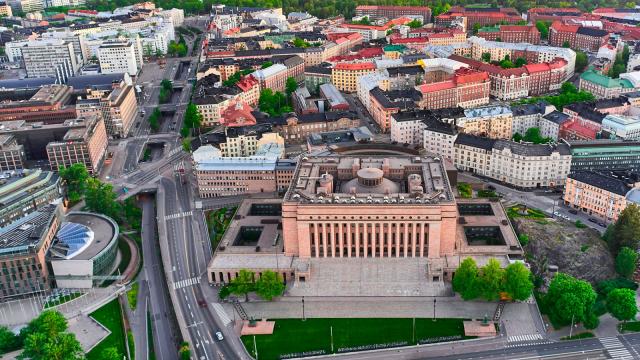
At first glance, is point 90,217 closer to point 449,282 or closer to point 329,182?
point 329,182

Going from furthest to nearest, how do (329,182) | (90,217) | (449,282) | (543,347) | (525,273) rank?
(90,217) < (329,182) < (449,282) < (525,273) < (543,347)

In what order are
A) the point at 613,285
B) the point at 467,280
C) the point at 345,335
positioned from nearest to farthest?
the point at 345,335, the point at 467,280, the point at 613,285

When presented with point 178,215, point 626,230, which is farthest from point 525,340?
point 178,215

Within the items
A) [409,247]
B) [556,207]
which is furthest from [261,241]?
[556,207]

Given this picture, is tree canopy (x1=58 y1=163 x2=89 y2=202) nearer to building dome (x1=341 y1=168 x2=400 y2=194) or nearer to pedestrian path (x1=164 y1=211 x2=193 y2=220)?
pedestrian path (x1=164 y1=211 x2=193 y2=220)

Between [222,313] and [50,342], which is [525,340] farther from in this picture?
[50,342]

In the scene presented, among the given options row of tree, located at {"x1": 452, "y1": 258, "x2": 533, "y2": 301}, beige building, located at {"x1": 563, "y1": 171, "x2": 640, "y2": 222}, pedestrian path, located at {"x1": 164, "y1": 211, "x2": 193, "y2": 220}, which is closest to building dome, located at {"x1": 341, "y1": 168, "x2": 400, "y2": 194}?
row of tree, located at {"x1": 452, "y1": 258, "x2": 533, "y2": 301}

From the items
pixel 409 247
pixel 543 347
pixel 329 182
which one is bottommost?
pixel 543 347
